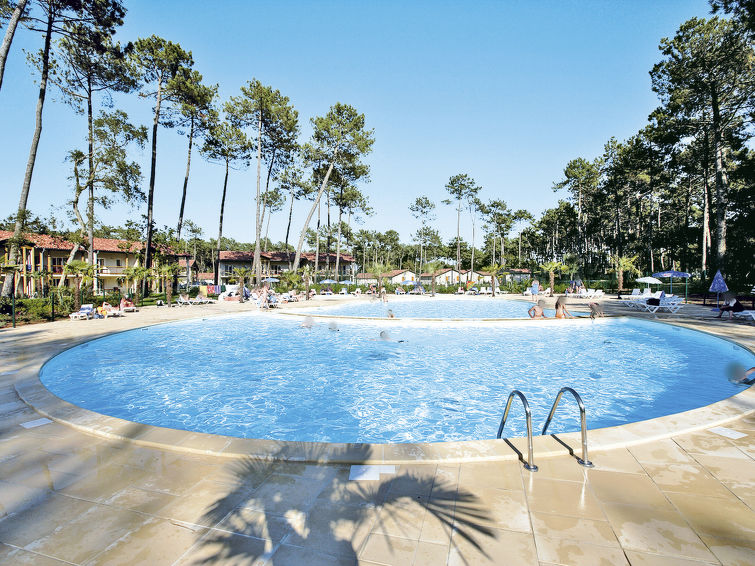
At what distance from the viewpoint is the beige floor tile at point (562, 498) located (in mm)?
2344

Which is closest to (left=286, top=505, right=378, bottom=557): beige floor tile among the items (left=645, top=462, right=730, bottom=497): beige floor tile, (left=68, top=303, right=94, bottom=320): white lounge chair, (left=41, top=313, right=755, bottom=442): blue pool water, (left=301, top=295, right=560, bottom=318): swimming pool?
(left=645, top=462, right=730, bottom=497): beige floor tile

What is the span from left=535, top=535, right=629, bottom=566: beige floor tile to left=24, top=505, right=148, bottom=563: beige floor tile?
260 cm

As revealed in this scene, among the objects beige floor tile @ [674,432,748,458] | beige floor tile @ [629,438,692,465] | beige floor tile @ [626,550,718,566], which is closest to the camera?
beige floor tile @ [626,550,718,566]

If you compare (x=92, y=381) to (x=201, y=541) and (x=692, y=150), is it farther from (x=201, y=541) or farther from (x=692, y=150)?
(x=692, y=150)

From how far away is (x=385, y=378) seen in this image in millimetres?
7469

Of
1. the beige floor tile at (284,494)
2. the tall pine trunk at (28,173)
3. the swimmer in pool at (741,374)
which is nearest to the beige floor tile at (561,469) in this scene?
the beige floor tile at (284,494)

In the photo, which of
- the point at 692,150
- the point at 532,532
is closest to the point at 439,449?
the point at 532,532

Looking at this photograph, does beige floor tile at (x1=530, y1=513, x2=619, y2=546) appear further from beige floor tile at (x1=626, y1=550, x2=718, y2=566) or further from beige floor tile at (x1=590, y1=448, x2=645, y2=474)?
beige floor tile at (x1=590, y1=448, x2=645, y2=474)

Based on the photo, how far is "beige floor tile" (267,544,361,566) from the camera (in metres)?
1.94

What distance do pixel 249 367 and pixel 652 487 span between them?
24.8 feet

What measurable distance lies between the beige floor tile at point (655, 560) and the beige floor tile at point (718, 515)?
38 centimetres

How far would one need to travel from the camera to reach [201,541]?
2125 mm

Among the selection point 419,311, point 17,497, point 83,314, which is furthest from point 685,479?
point 83,314

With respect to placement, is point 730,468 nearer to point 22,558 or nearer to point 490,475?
point 490,475
